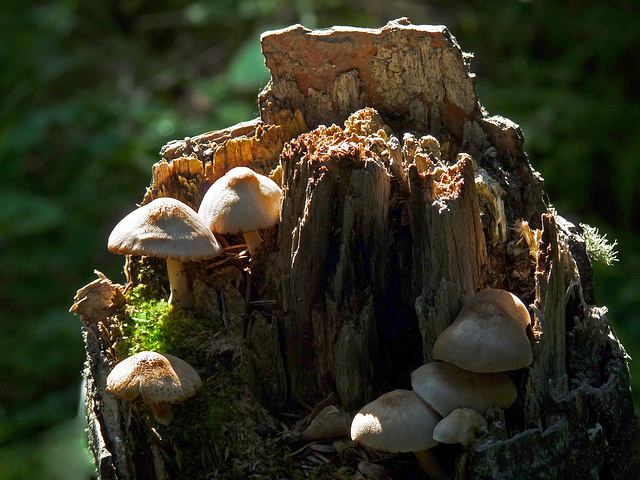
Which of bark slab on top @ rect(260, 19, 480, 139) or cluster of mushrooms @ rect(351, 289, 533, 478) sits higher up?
bark slab on top @ rect(260, 19, 480, 139)

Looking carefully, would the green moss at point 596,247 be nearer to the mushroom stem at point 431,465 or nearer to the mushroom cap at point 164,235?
the mushroom stem at point 431,465

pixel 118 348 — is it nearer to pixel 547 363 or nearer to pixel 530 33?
pixel 547 363

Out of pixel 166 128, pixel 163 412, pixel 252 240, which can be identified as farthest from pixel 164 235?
pixel 166 128

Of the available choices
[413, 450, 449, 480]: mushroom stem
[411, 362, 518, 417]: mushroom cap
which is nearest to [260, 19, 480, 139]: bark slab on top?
[411, 362, 518, 417]: mushroom cap

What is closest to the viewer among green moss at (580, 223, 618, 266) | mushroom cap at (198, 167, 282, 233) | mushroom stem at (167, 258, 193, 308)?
mushroom cap at (198, 167, 282, 233)

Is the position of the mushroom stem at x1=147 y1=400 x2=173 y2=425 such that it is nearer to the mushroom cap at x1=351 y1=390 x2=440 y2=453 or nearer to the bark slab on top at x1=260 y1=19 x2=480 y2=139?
the mushroom cap at x1=351 y1=390 x2=440 y2=453

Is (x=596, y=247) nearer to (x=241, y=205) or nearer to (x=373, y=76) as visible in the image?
(x=373, y=76)
